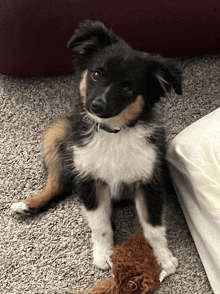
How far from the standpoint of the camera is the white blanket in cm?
208

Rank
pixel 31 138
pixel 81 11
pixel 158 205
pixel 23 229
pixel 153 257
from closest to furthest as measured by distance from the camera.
A: pixel 153 257, pixel 158 205, pixel 23 229, pixel 81 11, pixel 31 138

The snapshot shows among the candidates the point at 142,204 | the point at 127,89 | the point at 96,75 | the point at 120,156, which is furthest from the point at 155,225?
Answer: the point at 96,75

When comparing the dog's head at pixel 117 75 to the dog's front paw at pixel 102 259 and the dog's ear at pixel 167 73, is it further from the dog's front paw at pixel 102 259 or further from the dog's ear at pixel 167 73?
the dog's front paw at pixel 102 259

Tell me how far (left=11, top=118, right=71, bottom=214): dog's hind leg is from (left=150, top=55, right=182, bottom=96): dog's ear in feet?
2.67

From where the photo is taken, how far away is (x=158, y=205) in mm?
2219

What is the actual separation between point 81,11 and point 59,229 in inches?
63.1

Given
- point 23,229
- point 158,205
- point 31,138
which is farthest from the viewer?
point 31,138

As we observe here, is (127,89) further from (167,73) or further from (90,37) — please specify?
(90,37)

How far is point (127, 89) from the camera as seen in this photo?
184cm

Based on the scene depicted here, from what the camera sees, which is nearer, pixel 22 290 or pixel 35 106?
pixel 22 290

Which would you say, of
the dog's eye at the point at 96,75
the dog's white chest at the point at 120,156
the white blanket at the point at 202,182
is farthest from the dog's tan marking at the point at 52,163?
the white blanket at the point at 202,182

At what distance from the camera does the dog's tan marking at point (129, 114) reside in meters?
1.90

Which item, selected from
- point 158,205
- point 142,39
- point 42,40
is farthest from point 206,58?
point 158,205

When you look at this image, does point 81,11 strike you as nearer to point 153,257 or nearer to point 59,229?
point 59,229
